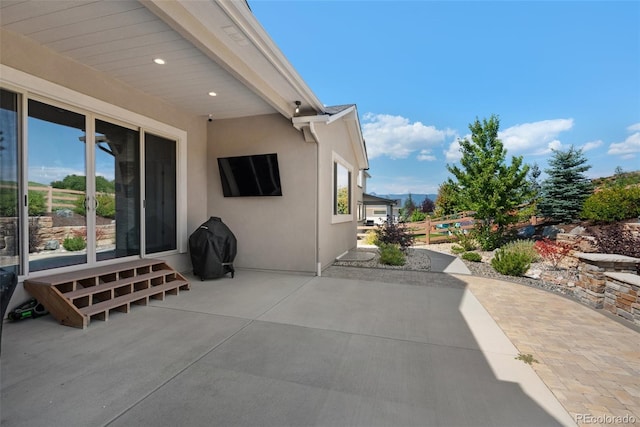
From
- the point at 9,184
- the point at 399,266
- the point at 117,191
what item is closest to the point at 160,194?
the point at 117,191

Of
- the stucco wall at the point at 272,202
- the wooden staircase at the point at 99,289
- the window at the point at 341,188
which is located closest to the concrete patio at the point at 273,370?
the wooden staircase at the point at 99,289

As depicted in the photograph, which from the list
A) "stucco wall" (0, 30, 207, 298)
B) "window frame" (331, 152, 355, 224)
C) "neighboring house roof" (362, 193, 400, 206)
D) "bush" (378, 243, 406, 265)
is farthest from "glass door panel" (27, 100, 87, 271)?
"neighboring house roof" (362, 193, 400, 206)

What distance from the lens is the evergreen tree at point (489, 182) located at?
814 cm

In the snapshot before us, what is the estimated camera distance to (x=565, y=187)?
9.70 metres

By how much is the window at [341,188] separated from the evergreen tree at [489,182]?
3590 mm

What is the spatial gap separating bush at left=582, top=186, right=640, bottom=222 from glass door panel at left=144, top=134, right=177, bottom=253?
1153 cm

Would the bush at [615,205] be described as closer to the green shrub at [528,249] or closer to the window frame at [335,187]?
the green shrub at [528,249]

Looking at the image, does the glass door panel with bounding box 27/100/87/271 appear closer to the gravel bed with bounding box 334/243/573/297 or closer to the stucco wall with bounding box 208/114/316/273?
the stucco wall with bounding box 208/114/316/273

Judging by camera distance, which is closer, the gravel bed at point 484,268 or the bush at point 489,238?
the gravel bed at point 484,268

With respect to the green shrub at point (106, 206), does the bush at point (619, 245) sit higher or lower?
lower

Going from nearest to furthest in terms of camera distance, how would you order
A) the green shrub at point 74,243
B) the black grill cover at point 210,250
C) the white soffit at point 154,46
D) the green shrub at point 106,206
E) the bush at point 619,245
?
the white soffit at point 154,46
the green shrub at point 74,243
the green shrub at point 106,206
the black grill cover at point 210,250
the bush at point 619,245

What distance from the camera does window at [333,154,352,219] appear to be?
6.97 metres

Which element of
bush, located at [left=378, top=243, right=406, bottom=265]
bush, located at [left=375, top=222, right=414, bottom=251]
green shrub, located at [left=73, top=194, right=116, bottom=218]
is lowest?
bush, located at [left=378, top=243, right=406, bottom=265]

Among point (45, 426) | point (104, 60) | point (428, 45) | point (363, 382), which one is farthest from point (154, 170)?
point (428, 45)
